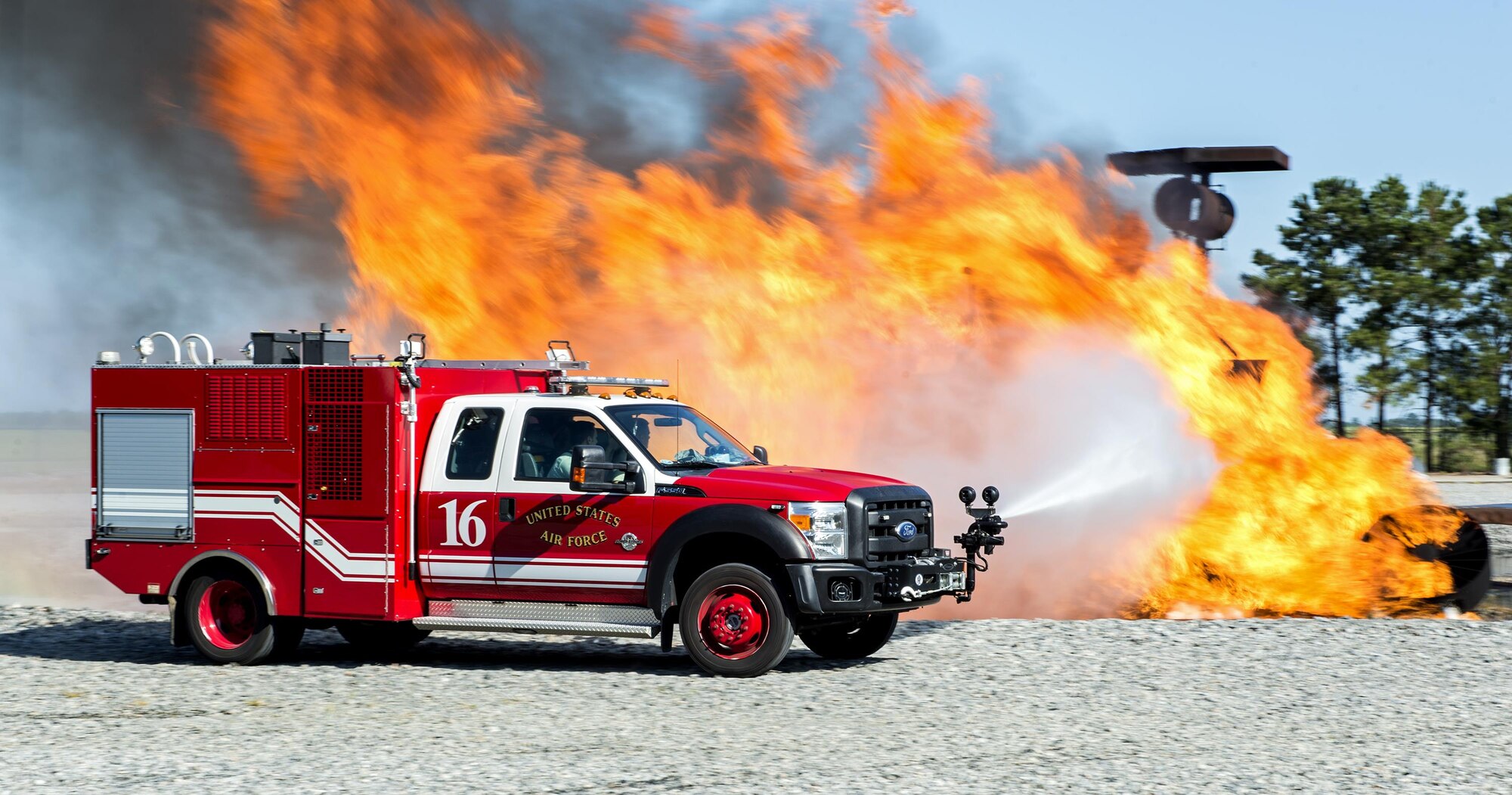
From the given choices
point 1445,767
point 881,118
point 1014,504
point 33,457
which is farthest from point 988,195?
point 33,457

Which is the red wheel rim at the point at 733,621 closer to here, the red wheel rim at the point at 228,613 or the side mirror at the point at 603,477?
the side mirror at the point at 603,477

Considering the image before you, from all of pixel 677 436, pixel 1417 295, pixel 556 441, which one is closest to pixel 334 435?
pixel 556 441

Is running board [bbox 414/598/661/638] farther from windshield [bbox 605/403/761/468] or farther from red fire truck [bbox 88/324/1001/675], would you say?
windshield [bbox 605/403/761/468]

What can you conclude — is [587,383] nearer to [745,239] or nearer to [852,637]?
[852,637]

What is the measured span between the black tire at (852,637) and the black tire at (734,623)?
919mm

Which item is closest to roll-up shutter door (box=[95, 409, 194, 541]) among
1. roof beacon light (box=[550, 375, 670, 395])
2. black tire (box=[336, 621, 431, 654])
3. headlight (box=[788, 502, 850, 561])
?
black tire (box=[336, 621, 431, 654])

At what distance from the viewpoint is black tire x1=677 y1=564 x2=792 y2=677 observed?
36.3ft

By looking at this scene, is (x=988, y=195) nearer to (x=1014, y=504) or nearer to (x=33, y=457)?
(x=1014, y=504)

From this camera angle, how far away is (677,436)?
40.1 feet

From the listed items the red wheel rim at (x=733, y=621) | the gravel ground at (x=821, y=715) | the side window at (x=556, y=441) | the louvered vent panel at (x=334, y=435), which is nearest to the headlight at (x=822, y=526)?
the red wheel rim at (x=733, y=621)

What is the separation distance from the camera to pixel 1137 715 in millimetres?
9586

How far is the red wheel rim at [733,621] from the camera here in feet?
36.7

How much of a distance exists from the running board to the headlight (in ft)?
4.27

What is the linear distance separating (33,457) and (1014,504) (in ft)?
127
